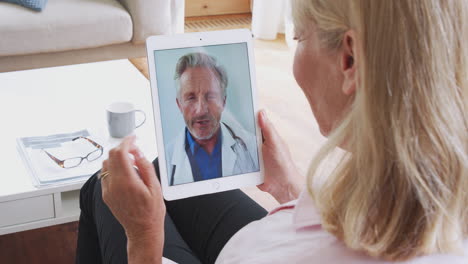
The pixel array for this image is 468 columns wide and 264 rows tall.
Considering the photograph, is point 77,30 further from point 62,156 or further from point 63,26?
point 62,156

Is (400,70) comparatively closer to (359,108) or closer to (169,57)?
(359,108)

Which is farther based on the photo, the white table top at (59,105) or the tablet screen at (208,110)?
the white table top at (59,105)

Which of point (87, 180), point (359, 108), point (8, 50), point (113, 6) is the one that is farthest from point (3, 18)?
point (359, 108)

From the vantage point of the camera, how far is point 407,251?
63 cm

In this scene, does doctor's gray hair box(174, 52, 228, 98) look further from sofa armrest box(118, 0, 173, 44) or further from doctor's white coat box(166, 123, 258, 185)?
sofa armrest box(118, 0, 173, 44)

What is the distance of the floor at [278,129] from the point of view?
5.59 ft

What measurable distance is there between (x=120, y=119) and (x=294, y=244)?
95 centimetres

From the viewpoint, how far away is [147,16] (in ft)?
8.97

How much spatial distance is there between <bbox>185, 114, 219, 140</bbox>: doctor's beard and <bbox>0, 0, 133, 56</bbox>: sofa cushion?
5.32 ft

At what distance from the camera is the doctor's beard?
3.70ft

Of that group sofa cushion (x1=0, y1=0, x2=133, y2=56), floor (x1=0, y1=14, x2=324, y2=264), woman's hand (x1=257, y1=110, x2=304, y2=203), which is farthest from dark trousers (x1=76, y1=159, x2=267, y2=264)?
sofa cushion (x1=0, y1=0, x2=133, y2=56)

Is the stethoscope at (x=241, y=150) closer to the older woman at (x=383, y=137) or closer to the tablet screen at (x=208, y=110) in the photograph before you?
the tablet screen at (x=208, y=110)

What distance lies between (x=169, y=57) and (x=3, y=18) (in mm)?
1602

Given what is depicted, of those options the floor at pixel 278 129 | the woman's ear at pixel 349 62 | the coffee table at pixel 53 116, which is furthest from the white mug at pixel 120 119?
the woman's ear at pixel 349 62
